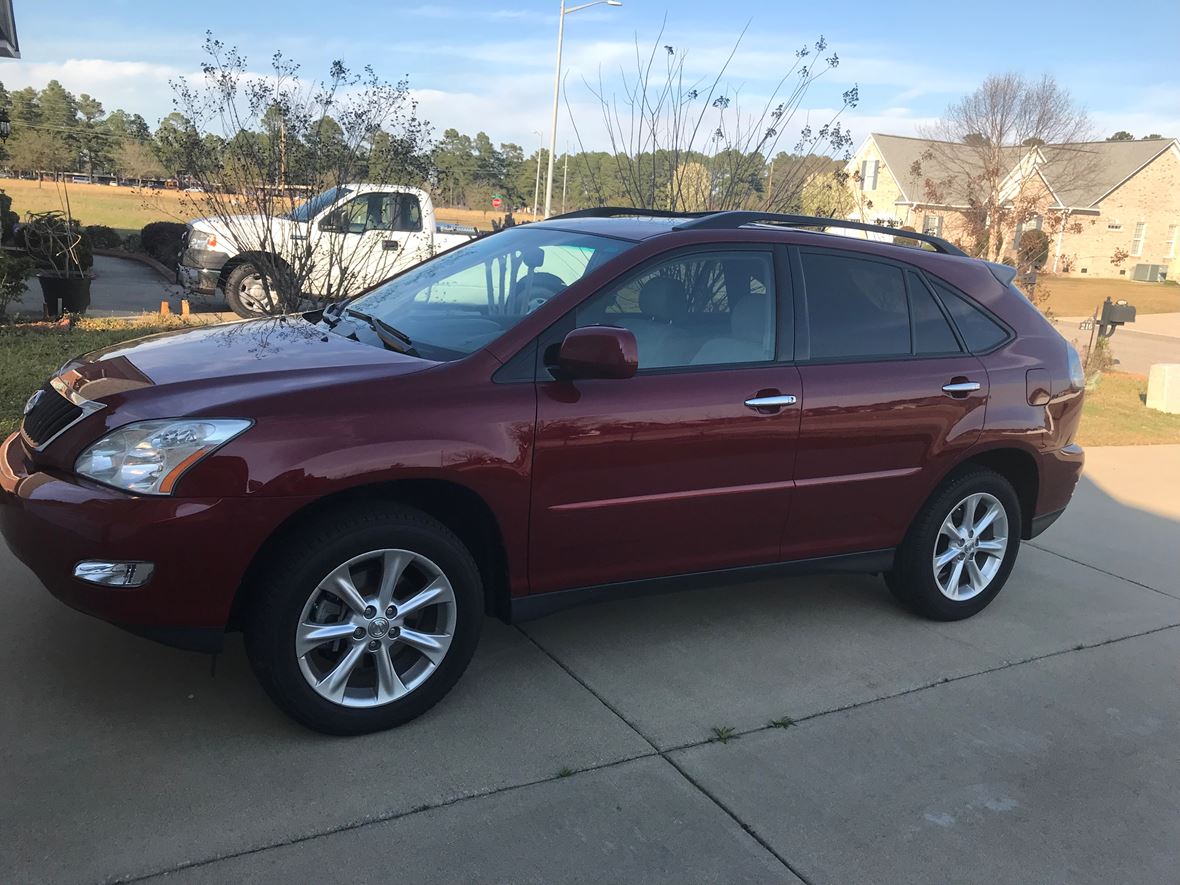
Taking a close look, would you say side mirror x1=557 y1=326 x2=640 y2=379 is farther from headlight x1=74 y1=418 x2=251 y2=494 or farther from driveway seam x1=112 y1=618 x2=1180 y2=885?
driveway seam x1=112 y1=618 x2=1180 y2=885

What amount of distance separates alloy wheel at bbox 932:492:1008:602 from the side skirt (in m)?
0.32

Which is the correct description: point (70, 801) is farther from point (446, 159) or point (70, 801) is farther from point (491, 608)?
point (446, 159)

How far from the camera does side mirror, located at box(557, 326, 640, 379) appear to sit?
3264 millimetres

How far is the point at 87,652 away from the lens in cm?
360

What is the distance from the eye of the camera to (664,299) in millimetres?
3789

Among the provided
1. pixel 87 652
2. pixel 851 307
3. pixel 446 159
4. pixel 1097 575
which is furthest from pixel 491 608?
pixel 446 159

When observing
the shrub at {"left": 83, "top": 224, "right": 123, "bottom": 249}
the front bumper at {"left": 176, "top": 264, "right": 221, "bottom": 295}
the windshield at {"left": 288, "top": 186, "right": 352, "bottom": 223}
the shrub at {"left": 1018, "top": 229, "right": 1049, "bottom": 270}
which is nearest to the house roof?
the shrub at {"left": 1018, "top": 229, "right": 1049, "bottom": 270}

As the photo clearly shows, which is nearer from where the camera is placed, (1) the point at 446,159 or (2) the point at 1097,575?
(2) the point at 1097,575

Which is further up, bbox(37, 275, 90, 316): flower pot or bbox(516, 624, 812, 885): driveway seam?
bbox(37, 275, 90, 316): flower pot

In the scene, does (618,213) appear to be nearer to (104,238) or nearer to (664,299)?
(664,299)

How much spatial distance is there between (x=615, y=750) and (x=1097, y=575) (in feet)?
12.1

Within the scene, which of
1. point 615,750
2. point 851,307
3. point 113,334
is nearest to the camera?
point 615,750

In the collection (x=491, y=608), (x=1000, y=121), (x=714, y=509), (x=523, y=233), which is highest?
(x=1000, y=121)

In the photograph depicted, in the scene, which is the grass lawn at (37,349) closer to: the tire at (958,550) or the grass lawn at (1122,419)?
the tire at (958,550)
